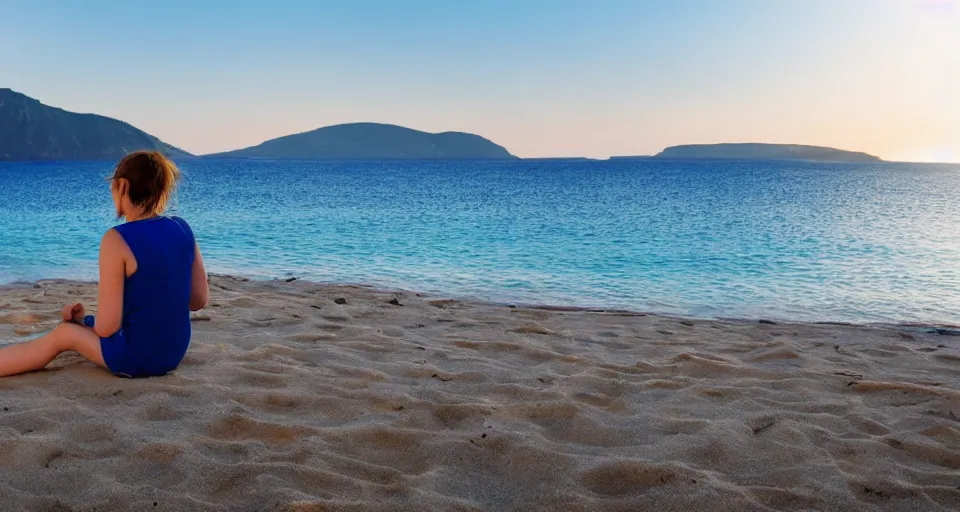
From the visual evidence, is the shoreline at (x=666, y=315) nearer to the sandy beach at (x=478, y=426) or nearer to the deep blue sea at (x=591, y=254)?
the deep blue sea at (x=591, y=254)

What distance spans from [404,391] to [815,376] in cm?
290

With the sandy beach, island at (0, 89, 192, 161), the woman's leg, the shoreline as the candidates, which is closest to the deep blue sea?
the shoreline

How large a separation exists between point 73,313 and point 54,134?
480 feet

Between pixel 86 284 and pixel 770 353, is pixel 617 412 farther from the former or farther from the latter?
pixel 86 284

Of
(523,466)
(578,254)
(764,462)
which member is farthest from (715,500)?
(578,254)

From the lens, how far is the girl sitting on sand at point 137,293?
4078mm

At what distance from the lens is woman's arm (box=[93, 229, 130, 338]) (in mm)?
4020

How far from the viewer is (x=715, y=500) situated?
2.86 m

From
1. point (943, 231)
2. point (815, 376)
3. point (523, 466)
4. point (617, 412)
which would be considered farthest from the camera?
point (943, 231)

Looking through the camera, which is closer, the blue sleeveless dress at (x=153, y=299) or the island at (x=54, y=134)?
the blue sleeveless dress at (x=153, y=299)

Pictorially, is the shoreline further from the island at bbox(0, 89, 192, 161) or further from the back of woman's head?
the island at bbox(0, 89, 192, 161)

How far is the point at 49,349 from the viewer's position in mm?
4316

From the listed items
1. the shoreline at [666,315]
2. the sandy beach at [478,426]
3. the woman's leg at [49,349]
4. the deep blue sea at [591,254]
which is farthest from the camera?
the deep blue sea at [591,254]

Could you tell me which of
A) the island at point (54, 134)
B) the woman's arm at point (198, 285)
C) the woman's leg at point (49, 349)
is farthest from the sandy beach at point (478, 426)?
the island at point (54, 134)
